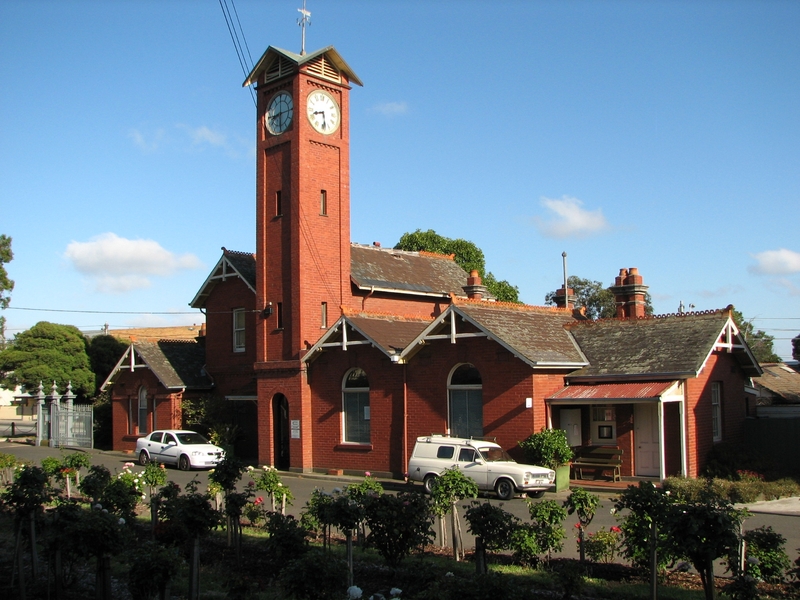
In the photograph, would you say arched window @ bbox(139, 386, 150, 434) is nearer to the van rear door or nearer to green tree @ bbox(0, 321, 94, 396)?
green tree @ bbox(0, 321, 94, 396)

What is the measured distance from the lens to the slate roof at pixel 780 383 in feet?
111

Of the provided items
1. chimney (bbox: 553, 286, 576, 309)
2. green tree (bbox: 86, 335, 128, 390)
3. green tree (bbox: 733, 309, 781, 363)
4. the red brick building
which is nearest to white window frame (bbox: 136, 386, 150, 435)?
the red brick building

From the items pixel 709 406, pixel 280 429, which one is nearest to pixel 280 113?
pixel 280 429

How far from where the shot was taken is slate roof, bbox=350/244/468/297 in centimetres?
3300

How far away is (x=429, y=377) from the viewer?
82.3 feet

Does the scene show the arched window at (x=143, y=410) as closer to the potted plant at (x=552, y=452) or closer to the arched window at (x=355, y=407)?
the arched window at (x=355, y=407)

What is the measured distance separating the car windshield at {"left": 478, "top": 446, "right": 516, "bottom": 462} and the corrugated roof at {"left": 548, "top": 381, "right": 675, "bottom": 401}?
8.70 ft

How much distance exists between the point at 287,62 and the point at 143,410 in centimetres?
1678

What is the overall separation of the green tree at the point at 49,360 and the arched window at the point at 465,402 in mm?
26136

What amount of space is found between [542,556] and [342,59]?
2245 cm

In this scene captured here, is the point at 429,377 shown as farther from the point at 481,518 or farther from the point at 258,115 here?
the point at 481,518

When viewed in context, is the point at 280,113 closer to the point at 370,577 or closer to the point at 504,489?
the point at 504,489

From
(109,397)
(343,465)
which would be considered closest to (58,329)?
(109,397)

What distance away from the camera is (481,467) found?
20891 mm
